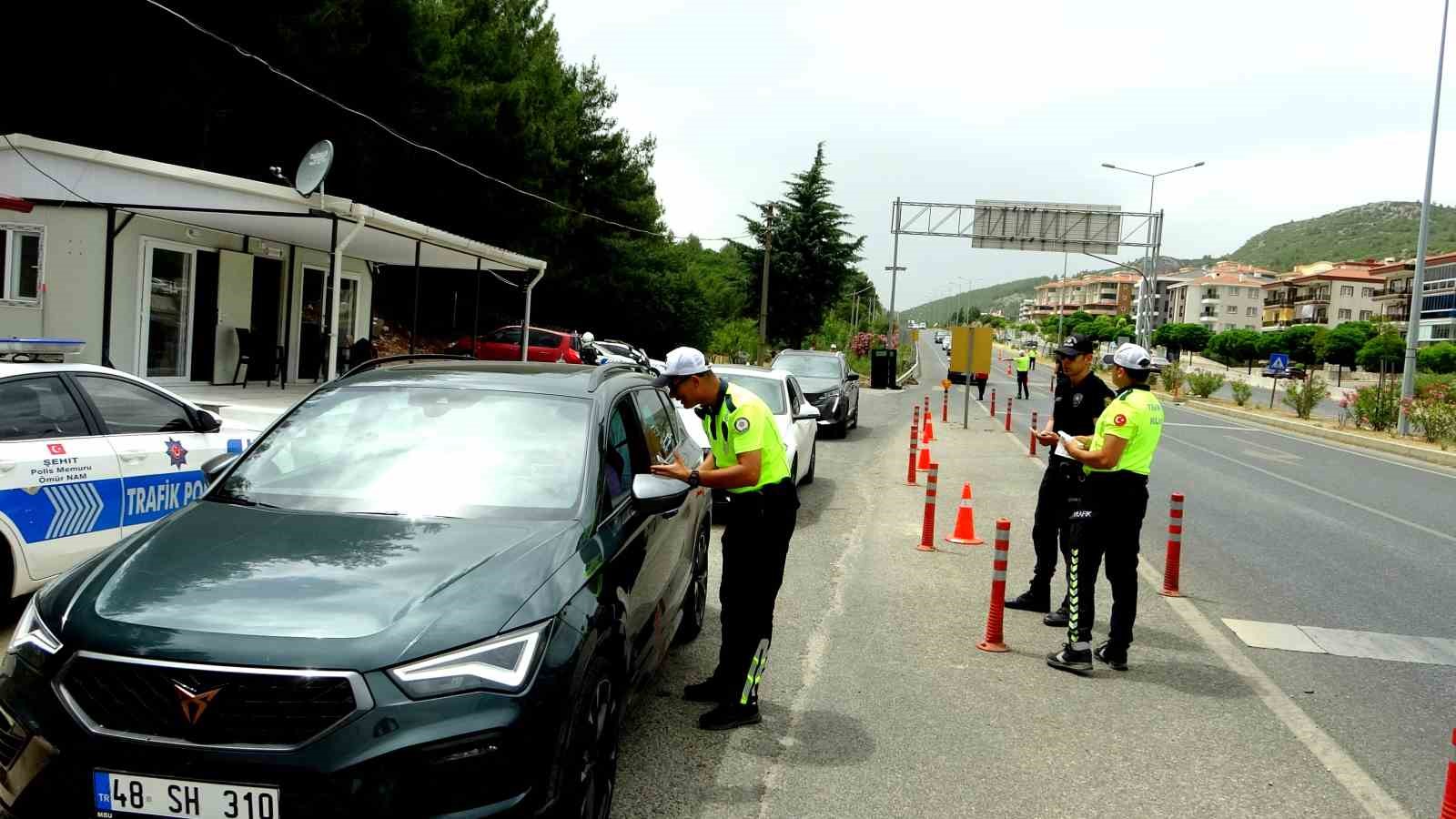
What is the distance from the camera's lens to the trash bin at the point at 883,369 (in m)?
44.7

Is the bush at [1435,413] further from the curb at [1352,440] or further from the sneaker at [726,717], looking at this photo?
the sneaker at [726,717]

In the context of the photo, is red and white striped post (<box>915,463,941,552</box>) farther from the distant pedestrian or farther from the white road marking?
the white road marking

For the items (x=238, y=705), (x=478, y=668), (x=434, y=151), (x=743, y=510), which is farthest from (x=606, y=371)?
(x=434, y=151)

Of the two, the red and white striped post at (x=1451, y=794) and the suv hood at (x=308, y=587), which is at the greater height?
the suv hood at (x=308, y=587)

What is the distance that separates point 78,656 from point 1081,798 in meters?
3.60

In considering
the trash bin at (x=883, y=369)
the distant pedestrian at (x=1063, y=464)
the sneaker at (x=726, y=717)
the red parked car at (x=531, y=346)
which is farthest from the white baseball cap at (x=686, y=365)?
the trash bin at (x=883, y=369)

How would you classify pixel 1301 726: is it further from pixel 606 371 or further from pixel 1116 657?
pixel 606 371

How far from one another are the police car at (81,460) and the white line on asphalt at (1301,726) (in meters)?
5.72

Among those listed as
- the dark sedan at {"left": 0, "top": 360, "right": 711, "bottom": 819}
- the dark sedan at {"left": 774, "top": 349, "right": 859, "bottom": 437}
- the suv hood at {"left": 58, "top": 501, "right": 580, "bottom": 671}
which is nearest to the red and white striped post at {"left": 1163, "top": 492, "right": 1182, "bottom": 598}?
the dark sedan at {"left": 0, "top": 360, "right": 711, "bottom": 819}

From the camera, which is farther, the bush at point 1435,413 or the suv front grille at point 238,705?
the bush at point 1435,413

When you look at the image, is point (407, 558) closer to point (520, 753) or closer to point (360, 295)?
point (520, 753)

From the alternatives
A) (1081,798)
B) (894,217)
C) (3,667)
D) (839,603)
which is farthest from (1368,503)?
(894,217)

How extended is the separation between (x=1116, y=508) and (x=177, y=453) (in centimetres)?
572

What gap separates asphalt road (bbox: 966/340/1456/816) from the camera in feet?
18.0
